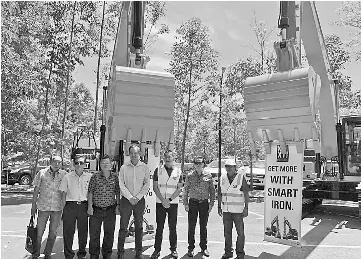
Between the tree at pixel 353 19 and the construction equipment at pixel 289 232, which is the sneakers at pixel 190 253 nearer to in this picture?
the construction equipment at pixel 289 232

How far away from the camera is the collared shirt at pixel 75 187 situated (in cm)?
623

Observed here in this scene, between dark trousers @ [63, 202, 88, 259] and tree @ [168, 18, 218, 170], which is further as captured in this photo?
tree @ [168, 18, 218, 170]

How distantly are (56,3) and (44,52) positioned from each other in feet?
7.82

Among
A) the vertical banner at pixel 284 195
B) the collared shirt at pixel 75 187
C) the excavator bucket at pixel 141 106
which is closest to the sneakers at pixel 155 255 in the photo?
the collared shirt at pixel 75 187

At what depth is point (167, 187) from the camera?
675 cm

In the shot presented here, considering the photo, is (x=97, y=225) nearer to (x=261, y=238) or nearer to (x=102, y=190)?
(x=102, y=190)

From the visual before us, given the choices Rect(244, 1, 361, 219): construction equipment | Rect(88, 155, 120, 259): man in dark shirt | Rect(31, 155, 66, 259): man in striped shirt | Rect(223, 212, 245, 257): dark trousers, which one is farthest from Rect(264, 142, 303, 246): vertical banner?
Rect(31, 155, 66, 259): man in striped shirt

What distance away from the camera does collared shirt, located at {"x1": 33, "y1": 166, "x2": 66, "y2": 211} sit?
245 inches

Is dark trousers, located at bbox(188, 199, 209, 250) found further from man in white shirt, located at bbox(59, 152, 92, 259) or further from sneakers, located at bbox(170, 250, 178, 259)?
man in white shirt, located at bbox(59, 152, 92, 259)

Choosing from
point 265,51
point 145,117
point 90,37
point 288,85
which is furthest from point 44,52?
point 288,85

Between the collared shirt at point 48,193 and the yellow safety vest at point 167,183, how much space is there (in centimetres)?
171

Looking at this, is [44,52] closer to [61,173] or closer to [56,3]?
[56,3]

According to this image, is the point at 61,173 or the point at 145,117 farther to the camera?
the point at 145,117

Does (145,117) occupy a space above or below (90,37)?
below
